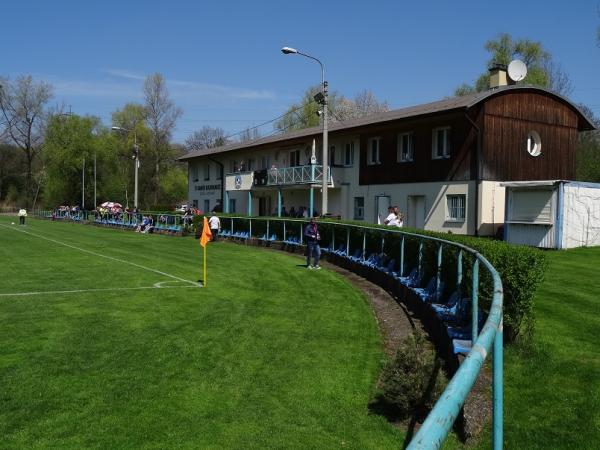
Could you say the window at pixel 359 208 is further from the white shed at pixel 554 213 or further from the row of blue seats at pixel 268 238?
the white shed at pixel 554 213

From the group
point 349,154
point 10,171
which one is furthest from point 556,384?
point 10,171

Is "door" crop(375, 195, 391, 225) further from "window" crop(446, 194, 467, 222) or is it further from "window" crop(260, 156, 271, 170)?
"window" crop(260, 156, 271, 170)

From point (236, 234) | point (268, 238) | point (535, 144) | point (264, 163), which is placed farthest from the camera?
point (264, 163)

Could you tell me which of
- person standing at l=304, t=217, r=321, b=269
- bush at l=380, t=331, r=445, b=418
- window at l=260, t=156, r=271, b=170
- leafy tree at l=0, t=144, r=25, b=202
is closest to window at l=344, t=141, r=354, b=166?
window at l=260, t=156, r=271, b=170

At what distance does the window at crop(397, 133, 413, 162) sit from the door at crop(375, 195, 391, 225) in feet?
7.00

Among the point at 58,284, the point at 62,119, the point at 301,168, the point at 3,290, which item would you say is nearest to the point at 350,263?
the point at 58,284

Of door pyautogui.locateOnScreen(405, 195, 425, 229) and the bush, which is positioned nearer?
the bush

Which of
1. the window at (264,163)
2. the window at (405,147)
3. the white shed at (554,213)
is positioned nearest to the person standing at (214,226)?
the window at (405,147)

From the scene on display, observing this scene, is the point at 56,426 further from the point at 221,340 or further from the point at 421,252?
the point at 421,252

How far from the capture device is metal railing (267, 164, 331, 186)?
117 feet

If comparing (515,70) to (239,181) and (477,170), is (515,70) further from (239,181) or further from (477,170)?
(239,181)

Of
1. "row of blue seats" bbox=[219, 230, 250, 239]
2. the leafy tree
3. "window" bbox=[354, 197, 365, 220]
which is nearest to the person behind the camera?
"row of blue seats" bbox=[219, 230, 250, 239]

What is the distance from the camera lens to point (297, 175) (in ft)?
123

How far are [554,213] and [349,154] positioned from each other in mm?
15593
